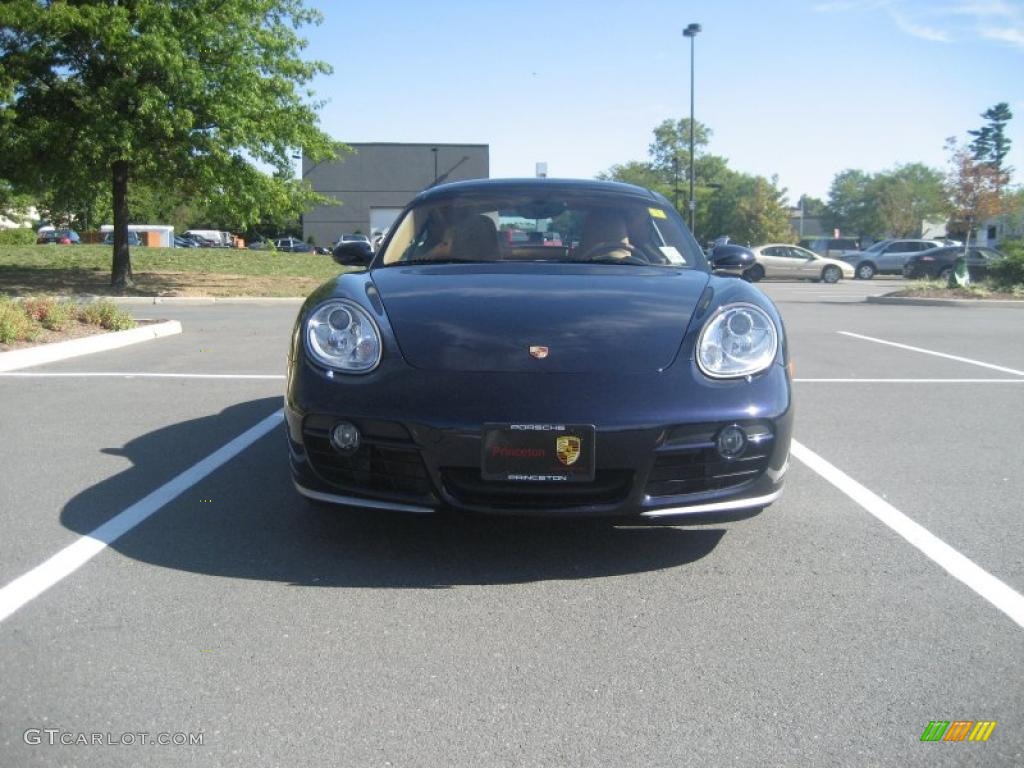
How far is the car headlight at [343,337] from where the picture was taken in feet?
11.2

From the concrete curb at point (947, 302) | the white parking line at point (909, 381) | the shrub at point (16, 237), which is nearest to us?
the white parking line at point (909, 381)

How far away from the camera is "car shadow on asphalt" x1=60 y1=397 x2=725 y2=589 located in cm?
342

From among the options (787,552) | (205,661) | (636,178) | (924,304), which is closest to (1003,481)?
(787,552)

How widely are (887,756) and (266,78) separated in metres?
19.0

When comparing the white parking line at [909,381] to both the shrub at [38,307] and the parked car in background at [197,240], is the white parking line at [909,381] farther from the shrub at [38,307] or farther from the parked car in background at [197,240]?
the parked car in background at [197,240]

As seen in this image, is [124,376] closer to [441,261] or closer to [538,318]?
[441,261]

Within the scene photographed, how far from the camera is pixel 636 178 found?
72.9 m

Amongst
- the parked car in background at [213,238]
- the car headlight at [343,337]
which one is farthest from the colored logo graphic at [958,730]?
the parked car in background at [213,238]

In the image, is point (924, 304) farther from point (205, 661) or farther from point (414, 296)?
point (205, 661)

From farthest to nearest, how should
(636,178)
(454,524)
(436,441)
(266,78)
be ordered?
(636,178) < (266,78) < (454,524) < (436,441)

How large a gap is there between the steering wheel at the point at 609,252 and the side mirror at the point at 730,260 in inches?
19.6

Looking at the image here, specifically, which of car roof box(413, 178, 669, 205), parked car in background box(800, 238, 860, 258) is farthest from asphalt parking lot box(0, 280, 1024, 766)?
parked car in background box(800, 238, 860, 258)

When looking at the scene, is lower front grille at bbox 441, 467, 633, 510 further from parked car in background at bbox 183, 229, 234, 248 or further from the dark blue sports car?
parked car in background at bbox 183, 229, 234, 248

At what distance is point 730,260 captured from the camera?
16.4ft
